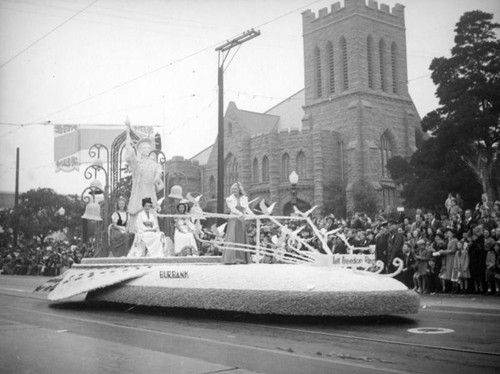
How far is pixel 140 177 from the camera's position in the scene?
11516 mm

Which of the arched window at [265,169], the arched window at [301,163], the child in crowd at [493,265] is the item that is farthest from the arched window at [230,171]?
the child in crowd at [493,265]

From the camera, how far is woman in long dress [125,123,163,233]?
11328 millimetres

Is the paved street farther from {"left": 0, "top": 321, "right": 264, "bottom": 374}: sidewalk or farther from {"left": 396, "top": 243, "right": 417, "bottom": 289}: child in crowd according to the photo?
{"left": 396, "top": 243, "right": 417, "bottom": 289}: child in crowd

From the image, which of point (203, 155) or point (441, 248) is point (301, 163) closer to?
point (203, 155)

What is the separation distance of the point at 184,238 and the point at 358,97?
4303 cm

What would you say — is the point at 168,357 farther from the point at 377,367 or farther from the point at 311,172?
the point at 311,172

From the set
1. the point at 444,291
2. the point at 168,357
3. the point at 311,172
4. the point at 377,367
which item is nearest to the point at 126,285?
the point at 168,357

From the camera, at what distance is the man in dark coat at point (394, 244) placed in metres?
14.9

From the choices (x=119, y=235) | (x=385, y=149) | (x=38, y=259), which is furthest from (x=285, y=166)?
(x=119, y=235)

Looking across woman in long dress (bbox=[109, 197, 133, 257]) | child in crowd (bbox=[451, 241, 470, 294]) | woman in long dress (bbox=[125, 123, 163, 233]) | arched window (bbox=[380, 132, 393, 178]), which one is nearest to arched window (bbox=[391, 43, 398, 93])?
arched window (bbox=[380, 132, 393, 178])

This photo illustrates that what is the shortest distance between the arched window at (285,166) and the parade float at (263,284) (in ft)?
140

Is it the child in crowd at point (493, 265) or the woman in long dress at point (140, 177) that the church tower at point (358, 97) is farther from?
the woman in long dress at point (140, 177)

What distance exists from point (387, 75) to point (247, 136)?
13.8m

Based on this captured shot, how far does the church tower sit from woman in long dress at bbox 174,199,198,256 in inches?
1505
